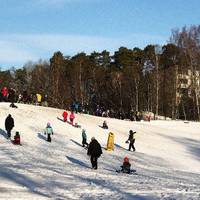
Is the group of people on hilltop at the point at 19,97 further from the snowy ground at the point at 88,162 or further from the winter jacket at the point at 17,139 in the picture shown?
the winter jacket at the point at 17,139

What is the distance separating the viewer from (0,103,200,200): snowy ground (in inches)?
642

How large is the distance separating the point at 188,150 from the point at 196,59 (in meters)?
25.4

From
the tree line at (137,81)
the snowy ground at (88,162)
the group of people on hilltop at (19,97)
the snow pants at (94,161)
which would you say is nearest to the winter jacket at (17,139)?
the snowy ground at (88,162)

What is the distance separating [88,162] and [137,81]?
149 ft

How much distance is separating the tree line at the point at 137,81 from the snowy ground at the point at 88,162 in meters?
15.4

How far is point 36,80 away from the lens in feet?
284

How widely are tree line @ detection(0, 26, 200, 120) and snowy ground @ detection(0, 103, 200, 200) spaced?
605 inches

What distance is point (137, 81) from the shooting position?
235 ft

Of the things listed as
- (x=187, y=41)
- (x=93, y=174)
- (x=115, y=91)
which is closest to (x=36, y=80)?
(x=115, y=91)

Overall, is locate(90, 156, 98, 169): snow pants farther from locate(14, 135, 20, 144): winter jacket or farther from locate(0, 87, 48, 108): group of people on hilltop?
locate(0, 87, 48, 108): group of people on hilltop

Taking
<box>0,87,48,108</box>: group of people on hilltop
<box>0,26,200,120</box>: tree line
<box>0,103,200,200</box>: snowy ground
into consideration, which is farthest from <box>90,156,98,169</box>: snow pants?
<box>0,26,200,120</box>: tree line

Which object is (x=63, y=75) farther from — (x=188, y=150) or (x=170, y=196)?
(x=170, y=196)

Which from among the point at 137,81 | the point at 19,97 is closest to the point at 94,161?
the point at 19,97

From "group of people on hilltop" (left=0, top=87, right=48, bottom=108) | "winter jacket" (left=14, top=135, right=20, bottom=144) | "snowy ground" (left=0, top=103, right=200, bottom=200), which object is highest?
"group of people on hilltop" (left=0, top=87, right=48, bottom=108)
